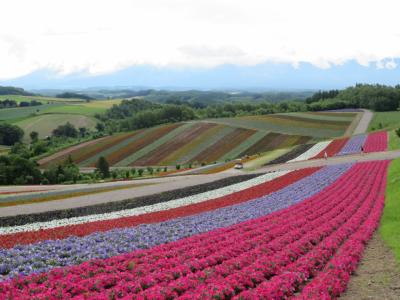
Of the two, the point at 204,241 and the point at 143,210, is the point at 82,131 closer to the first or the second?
the point at 143,210

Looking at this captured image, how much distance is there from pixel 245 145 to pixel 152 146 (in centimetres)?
2212

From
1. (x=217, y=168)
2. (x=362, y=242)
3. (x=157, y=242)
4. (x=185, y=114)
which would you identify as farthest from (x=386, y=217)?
(x=185, y=114)

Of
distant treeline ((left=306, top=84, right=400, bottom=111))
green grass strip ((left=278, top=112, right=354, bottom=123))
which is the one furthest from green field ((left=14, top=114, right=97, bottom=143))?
green grass strip ((left=278, top=112, right=354, bottom=123))

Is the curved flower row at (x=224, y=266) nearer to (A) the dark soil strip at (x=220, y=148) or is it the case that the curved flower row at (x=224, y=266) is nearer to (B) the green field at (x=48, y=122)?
(A) the dark soil strip at (x=220, y=148)

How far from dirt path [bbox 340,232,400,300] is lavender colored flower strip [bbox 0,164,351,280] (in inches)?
296

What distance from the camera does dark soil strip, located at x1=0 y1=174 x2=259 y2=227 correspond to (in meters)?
29.3

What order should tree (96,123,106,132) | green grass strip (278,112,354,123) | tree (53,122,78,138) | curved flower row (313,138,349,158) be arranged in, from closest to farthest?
curved flower row (313,138,349,158) < green grass strip (278,112,354,123) < tree (53,122,78,138) < tree (96,123,106,132)

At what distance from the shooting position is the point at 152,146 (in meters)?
102

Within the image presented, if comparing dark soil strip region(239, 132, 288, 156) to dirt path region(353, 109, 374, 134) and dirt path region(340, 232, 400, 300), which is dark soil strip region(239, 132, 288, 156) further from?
dirt path region(340, 232, 400, 300)

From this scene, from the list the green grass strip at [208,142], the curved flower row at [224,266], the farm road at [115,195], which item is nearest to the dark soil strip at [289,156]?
the farm road at [115,195]

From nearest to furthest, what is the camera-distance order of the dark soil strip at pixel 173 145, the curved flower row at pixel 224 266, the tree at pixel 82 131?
the curved flower row at pixel 224 266, the dark soil strip at pixel 173 145, the tree at pixel 82 131

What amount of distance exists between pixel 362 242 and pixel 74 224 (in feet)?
52.8

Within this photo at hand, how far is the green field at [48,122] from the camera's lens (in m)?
164

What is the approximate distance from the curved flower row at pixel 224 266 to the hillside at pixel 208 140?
64.3 meters
